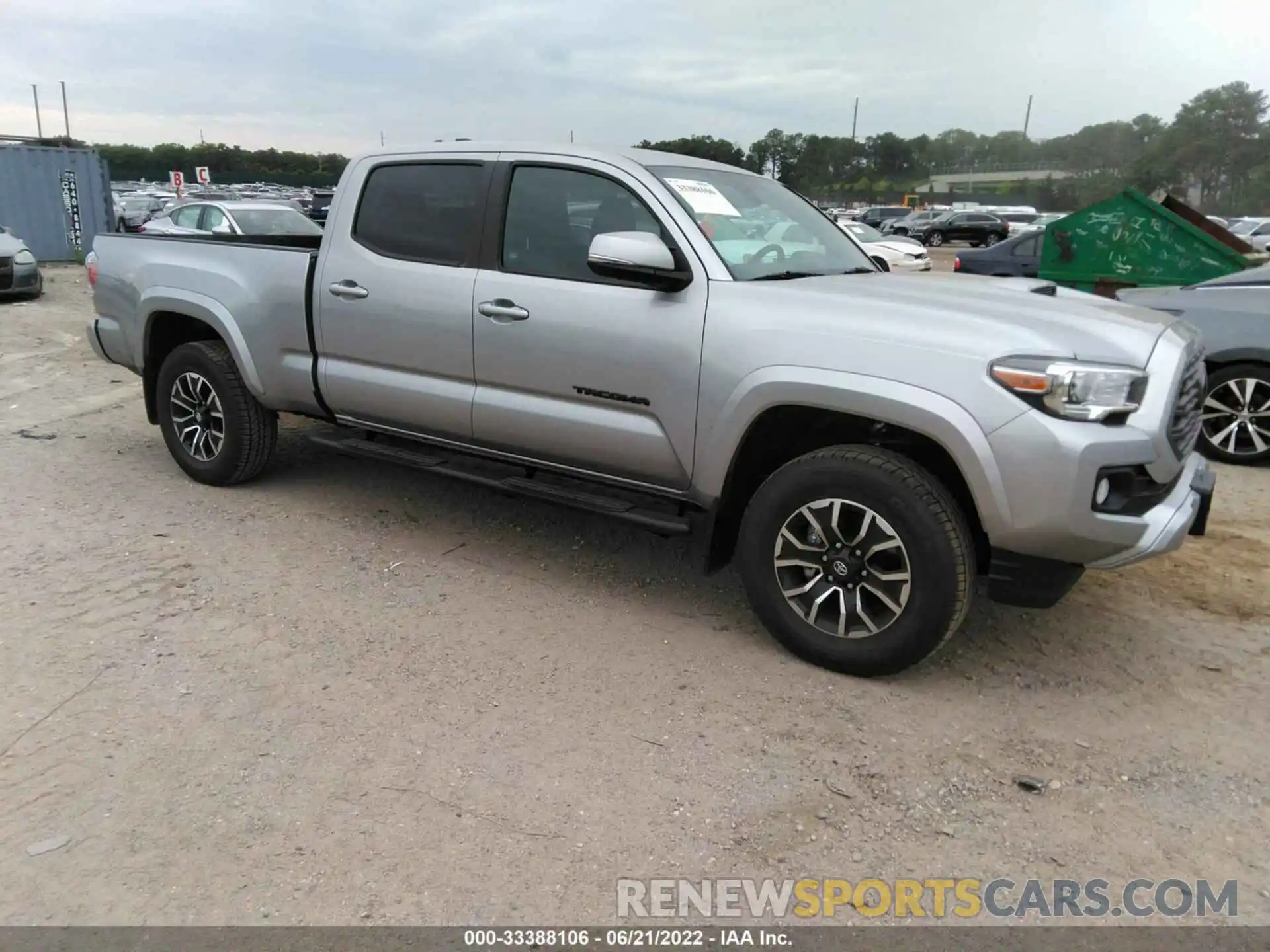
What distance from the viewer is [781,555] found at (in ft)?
11.8

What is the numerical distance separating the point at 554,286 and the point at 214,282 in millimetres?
2291

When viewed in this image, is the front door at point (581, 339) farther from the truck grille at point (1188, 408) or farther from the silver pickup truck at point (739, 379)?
the truck grille at point (1188, 408)

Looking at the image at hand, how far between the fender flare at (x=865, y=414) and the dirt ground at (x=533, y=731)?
78 cm

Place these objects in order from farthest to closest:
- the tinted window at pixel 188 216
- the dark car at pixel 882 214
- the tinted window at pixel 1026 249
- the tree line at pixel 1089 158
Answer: the tree line at pixel 1089 158 → the dark car at pixel 882 214 → the tinted window at pixel 188 216 → the tinted window at pixel 1026 249

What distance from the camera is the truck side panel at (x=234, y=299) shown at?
4.93 metres

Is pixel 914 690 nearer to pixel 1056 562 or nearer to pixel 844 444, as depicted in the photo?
pixel 1056 562

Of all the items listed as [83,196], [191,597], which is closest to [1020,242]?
[191,597]

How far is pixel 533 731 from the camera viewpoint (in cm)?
322

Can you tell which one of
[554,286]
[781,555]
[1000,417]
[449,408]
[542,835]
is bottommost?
[542,835]

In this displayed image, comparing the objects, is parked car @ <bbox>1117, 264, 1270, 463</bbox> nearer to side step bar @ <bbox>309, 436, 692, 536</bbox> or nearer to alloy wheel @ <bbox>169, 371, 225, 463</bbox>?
side step bar @ <bbox>309, 436, 692, 536</bbox>

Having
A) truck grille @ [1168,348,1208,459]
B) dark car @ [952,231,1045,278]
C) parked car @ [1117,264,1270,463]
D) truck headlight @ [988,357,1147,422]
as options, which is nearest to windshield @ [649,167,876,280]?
truck headlight @ [988,357,1147,422]

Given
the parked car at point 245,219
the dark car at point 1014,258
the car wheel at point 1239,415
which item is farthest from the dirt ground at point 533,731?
the dark car at point 1014,258

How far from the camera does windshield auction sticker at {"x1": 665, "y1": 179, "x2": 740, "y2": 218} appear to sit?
3971 millimetres

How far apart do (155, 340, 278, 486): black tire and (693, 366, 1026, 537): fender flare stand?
2.93 metres
